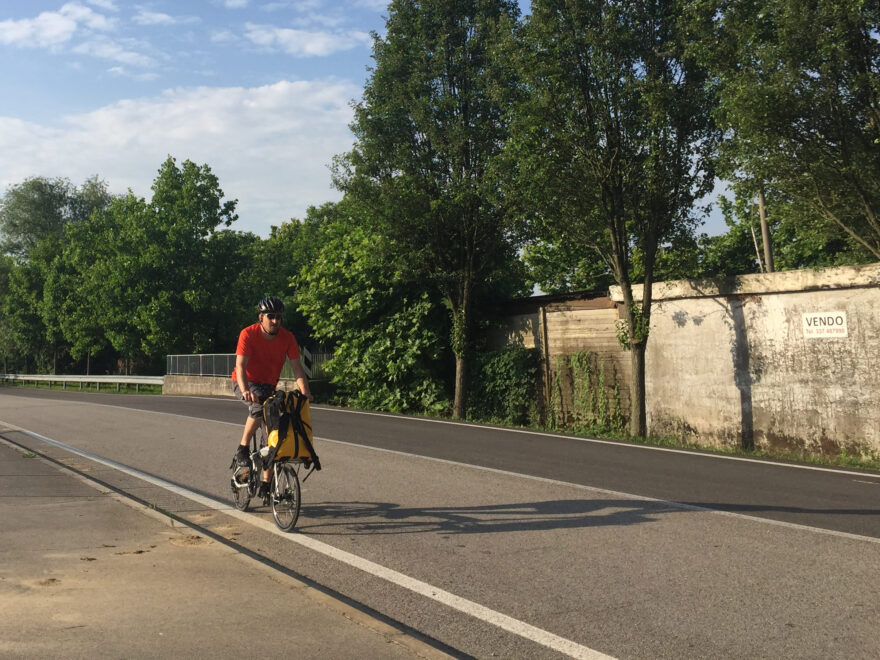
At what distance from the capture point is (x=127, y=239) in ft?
144

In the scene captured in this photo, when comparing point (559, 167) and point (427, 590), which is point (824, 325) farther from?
point (427, 590)

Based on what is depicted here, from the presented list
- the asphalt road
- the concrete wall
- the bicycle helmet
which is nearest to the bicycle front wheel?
the asphalt road

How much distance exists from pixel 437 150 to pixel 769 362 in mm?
9711

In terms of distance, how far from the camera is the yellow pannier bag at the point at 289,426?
676 cm

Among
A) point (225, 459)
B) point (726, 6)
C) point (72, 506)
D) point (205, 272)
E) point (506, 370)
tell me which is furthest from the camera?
point (205, 272)

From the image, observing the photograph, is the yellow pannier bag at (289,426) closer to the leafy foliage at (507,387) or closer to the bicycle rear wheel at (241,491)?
the bicycle rear wheel at (241,491)

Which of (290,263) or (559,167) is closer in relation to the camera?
(559,167)

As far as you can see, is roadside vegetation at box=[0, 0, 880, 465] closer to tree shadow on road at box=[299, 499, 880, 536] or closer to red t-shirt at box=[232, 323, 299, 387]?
tree shadow on road at box=[299, 499, 880, 536]

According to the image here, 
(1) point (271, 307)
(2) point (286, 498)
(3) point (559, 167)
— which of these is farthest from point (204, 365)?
(2) point (286, 498)

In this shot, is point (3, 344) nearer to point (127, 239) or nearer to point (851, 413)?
point (127, 239)

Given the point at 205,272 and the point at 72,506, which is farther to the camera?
the point at 205,272

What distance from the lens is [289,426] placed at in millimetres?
6812

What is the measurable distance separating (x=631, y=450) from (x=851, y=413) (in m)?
3.75

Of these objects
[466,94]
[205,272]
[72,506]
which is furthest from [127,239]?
[72,506]
